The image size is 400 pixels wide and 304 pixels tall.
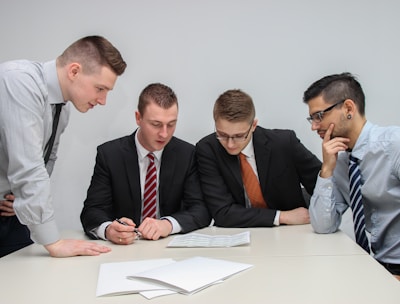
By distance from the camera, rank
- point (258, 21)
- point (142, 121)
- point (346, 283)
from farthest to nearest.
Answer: point (258, 21) < point (142, 121) < point (346, 283)

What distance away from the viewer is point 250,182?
2.37 meters

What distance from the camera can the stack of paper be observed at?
1236mm

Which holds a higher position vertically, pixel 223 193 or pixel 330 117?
pixel 330 117

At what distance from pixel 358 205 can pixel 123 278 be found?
1106 millimetres

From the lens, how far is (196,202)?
233 cm

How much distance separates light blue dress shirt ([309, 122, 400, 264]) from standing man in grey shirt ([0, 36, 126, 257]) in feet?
3.35

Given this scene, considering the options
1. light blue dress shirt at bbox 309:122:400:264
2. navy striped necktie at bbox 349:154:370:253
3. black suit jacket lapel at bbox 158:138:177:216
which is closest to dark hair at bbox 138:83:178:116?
black suit jacket lapel at bbox 158:138:177:216

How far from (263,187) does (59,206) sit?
1508 millimetres

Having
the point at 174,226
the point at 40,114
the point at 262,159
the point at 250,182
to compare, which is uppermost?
the point at 40,114

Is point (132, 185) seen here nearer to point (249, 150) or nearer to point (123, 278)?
point (249, 150)

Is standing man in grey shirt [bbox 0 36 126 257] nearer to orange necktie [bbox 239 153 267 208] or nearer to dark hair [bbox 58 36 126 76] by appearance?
dark hair [bbox 58 36 126 76]

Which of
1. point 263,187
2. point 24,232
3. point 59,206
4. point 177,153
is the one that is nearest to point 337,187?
point 263,187

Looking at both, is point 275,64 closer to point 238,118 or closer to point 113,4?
point 238,118

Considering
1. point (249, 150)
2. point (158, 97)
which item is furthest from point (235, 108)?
point (158, 97)
